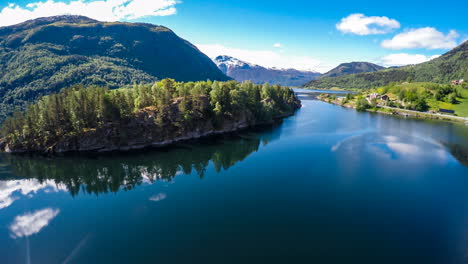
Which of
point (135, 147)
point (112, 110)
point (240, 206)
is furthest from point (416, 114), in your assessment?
point (112, 110)

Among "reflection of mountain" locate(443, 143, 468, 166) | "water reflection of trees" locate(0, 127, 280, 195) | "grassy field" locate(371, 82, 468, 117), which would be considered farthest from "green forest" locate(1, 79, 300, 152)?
"grassy field" locate(371, 82, 468, 117)

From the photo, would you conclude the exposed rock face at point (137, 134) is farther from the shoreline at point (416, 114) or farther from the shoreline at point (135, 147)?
the shoreline at point (416, 114)

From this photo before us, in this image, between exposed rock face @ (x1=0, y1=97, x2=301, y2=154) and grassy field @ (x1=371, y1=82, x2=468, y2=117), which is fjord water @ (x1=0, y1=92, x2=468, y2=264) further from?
grassy field @ (x1=371, y1=82, x2=468, y2=117)

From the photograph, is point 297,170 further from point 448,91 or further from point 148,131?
point 448,91

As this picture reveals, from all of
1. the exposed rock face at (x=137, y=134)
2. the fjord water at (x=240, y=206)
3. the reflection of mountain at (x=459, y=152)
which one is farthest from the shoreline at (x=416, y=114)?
the exposed rock face at (x=137, y=134)

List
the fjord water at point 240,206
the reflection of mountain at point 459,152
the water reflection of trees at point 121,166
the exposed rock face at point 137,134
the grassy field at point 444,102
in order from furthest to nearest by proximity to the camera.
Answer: the grassy field at point 444,102 < the exposed rock face at point 137,134 < the reflection of mountain at point 459,152 < the water reflection of trees at point 121,166 < the fjord water at point 240,206
